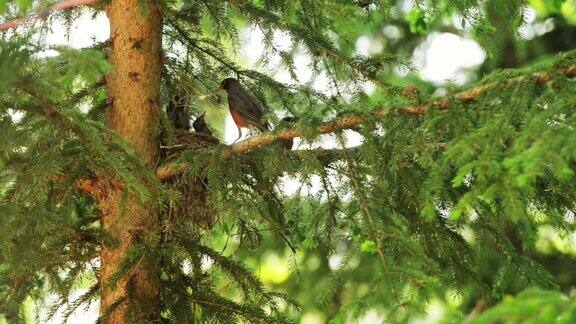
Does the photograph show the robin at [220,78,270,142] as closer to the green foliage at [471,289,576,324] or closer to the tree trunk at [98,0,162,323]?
the tree trunk at [98,0,162,323]

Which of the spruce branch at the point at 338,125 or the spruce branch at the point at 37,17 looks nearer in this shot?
the spruce branch at the point at 338,125

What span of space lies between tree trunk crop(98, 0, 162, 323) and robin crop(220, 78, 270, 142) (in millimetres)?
584

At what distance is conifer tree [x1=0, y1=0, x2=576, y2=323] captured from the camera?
3.07 m

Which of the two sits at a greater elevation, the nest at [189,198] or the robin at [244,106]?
the robin at [244,106]

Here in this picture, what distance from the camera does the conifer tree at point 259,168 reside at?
3074 mm

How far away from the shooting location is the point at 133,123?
5023 millimetres

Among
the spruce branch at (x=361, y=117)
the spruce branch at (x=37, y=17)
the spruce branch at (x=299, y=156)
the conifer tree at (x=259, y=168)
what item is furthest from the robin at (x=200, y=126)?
the spruce branch at (x=361, y=117)

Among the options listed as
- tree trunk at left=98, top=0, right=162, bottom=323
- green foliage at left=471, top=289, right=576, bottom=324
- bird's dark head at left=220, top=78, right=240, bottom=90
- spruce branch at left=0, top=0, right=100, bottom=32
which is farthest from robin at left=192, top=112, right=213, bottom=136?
green foliage at left=471, top=289, right=576, bottom=324

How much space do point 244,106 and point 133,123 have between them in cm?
87

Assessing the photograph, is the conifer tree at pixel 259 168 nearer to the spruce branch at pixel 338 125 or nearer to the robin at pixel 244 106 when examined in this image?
the spruce branch at pixel 338 125

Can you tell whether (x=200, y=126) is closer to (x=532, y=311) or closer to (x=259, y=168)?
(x=259, y=168)

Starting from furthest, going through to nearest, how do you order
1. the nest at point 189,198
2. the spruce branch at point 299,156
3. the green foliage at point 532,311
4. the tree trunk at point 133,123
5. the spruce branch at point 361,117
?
1. the nest at point 189,198
2. the tree trunk at point 133,123
3. the spruce branch at point 299,156
4. the spruce branch at point 361,117
5. the green foliage at point 532,311

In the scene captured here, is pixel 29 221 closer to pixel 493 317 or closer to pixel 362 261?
pixel 493 317

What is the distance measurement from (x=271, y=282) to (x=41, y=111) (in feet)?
17.9
